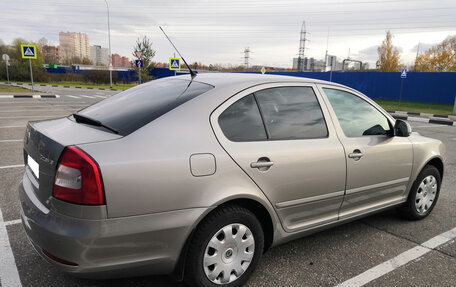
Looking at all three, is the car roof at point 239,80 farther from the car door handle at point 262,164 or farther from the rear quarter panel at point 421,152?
the rear quarter panel at point 421,152

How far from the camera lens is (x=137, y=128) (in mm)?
2029

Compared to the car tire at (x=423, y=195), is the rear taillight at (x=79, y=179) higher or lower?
higher

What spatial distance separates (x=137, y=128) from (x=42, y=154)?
24.5 inches

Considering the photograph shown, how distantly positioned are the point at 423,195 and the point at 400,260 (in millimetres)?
1191

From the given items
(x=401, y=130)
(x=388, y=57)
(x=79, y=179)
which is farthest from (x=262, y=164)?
(x=388, y=57)

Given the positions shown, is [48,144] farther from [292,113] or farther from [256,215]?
[292,113]

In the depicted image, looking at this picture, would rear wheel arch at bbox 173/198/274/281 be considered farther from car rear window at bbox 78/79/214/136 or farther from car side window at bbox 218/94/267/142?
car rear window at bbox 78/79/214/136

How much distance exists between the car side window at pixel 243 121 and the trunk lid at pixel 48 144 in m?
0.72

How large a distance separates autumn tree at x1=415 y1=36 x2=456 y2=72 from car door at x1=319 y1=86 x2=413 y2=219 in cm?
5077

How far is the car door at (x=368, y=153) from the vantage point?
290 cm

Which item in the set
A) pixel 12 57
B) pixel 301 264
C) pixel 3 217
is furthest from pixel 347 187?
pixel 12 57

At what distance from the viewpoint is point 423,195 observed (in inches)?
146

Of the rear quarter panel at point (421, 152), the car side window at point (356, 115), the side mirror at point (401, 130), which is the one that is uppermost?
the car side window at point (356, 115)

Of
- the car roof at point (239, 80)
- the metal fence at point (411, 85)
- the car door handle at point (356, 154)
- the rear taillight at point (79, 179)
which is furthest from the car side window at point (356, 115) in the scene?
the metal fence at point (411, 85)
